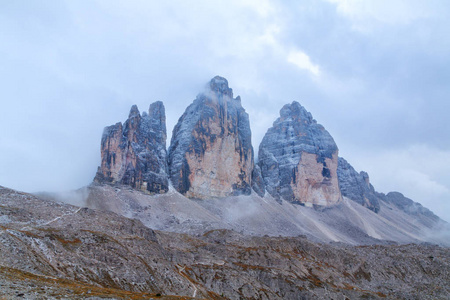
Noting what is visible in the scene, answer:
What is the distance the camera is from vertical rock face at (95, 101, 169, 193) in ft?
591

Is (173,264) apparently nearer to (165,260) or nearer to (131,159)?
(165,260)

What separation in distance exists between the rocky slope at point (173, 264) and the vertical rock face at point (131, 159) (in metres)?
69.1

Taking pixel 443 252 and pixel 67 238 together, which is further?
pixel 443 252

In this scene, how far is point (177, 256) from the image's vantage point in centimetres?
8731

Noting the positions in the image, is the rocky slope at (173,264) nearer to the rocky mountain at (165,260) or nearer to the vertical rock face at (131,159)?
the rocky mountain at (165,260)

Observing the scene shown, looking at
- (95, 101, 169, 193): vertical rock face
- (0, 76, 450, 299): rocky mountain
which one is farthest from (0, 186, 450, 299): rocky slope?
(95, 101, 169, 193): vertical rock face

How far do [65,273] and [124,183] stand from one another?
12519cm

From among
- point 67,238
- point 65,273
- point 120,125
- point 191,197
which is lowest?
point 65,273

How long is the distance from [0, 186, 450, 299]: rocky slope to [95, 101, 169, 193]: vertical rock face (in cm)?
6914

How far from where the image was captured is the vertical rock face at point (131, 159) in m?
180

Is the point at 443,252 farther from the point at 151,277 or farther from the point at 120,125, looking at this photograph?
the point at 120,125

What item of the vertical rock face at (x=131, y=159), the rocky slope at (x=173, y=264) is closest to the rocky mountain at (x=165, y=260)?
the rocky slope at (x=173, y=264)

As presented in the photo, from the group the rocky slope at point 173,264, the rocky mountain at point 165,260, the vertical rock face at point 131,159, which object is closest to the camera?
the rocky slope at point 173,264

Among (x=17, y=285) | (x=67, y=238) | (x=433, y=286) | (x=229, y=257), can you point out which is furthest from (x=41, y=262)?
(x=433, y=286)
